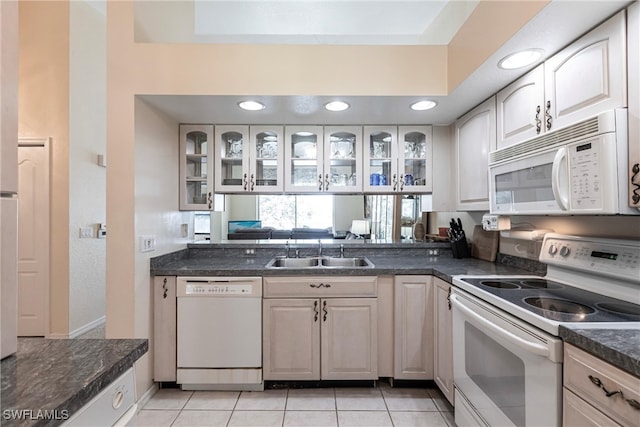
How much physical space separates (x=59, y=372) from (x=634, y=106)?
198 cm

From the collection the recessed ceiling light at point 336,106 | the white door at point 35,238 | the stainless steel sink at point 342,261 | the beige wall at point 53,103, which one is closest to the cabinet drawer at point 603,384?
the stainless steel sink at point 342,261

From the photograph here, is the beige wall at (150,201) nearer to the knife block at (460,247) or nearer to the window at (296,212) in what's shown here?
the knife block at (460,247)

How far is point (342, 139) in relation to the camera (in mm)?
2656

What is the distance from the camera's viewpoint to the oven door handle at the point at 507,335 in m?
1.07

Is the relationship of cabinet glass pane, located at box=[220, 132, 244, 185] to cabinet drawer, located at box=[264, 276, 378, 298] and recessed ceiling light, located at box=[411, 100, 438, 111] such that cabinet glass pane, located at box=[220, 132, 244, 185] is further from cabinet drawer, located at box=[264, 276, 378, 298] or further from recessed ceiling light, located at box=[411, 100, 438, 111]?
recessed ceiling light, located at box=[411, 100, 438, 111]

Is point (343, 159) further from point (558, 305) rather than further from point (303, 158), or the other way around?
point (558, 305)

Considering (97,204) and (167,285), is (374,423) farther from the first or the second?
(97,204)

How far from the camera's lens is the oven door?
1.06 metres

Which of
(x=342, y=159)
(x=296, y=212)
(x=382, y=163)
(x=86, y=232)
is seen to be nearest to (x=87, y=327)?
(x=86, y=232)

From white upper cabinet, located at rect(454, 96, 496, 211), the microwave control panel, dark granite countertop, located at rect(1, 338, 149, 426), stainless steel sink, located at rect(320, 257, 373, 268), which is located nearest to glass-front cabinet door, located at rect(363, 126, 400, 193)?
white upper cabinet, located at rect(454, 96, 496, 211)

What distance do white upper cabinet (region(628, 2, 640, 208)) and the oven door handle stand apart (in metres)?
0.64

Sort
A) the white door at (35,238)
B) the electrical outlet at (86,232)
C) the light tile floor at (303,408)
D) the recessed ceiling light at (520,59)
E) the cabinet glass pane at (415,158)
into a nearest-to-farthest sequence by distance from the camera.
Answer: the recessed ceiling light at (520,59) < the light tile floor at (303,408) < the cabinet glass pane at (415,158) < the white door at (35,238) < the electrical outlet at (86,232)

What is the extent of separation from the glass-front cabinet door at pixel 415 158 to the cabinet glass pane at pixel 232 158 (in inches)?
54.3

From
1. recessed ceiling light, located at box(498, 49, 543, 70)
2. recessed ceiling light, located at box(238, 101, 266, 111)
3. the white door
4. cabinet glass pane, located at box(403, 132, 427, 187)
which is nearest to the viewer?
recessed ceiling light, located at box(498, 49, 543, 70)
